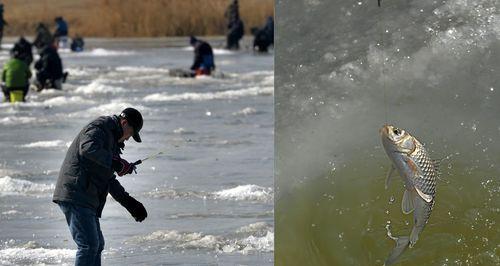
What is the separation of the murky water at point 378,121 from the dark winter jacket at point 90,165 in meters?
1.03

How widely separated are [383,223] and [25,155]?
11.0 m

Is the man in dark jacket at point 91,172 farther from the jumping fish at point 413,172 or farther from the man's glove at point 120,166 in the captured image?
the jumping fish at point 413,172

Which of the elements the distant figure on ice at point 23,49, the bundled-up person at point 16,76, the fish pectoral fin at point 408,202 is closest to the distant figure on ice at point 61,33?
the distant figure on ice at point 23,49

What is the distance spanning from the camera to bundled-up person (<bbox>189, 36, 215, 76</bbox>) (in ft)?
112

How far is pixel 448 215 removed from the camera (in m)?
9.28

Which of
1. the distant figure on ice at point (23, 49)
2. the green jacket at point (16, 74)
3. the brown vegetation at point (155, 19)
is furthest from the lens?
the brown vegetation at point (155, 19)

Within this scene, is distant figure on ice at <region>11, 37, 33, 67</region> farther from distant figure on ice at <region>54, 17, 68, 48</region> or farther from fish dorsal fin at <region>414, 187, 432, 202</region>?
fish dorsal fin at <region>414, 187, 432, 202</region>

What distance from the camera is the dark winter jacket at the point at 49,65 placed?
102 feet

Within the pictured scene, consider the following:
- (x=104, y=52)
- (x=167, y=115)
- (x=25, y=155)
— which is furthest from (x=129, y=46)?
(x=25, y=155)

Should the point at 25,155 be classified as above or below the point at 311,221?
below

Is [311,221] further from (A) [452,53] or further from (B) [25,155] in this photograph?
(B) [25,155]

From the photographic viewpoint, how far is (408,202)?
356 inches

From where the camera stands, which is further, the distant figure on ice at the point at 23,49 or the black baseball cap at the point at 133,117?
the distant figure on ice at the point at 23,49

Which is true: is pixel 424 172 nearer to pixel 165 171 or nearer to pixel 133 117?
pixel 133 117
